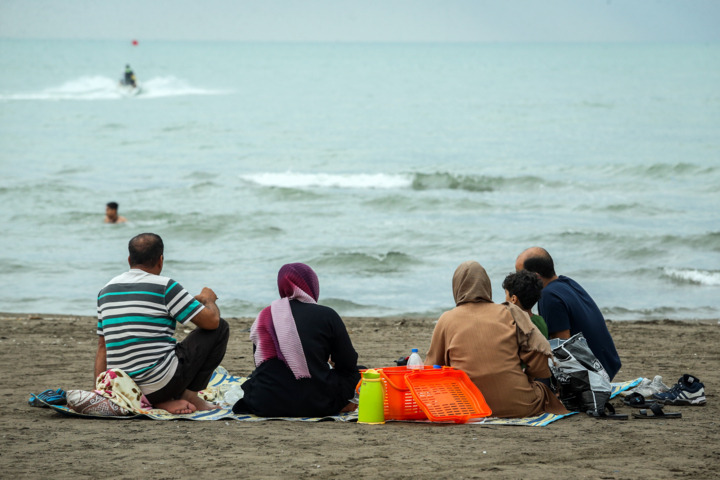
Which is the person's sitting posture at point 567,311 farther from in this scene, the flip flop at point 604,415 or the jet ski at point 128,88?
the jet ski at point 128,88

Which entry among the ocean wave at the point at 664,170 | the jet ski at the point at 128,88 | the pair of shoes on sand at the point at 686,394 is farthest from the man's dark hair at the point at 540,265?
the jet ski at the point at 128,88

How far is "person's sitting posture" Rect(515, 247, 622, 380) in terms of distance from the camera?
4688 mm

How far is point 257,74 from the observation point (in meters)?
100

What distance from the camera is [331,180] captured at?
24297 millimetres

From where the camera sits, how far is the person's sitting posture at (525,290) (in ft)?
14.8

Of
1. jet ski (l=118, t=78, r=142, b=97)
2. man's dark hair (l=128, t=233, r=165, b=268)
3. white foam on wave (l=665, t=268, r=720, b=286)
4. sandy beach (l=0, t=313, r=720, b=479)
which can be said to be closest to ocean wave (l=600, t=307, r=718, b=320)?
white foam on wave (l=665, t=268, r=720, b=286)

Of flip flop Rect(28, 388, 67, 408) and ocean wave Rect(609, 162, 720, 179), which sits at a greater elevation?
ocean wave Rect(609, 162, 720, 179)

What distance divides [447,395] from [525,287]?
0.83m

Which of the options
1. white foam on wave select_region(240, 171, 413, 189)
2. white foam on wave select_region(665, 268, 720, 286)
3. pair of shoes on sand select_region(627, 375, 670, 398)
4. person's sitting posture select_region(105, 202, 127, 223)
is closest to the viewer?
pair of shoes on sand select_region(627, 375, 670, 398)

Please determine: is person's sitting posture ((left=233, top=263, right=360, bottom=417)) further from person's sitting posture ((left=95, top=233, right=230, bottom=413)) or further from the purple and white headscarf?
person's sitting posture ((left=95, top=233, right=230, bottom=413))

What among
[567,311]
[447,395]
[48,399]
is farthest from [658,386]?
[48,399]

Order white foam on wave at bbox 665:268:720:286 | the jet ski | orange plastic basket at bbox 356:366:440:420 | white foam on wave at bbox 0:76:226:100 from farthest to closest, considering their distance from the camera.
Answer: white foam on wave at bbox 0:76:226:100, the jet ski, white foam on wave at bbox 665:268:720:286, orange plastic basket at bbox 356:366:440:420

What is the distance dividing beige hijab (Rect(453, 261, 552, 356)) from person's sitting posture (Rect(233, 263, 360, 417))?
762 millimetres

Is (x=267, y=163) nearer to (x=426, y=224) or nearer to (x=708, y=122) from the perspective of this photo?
(x=426, y=224)
